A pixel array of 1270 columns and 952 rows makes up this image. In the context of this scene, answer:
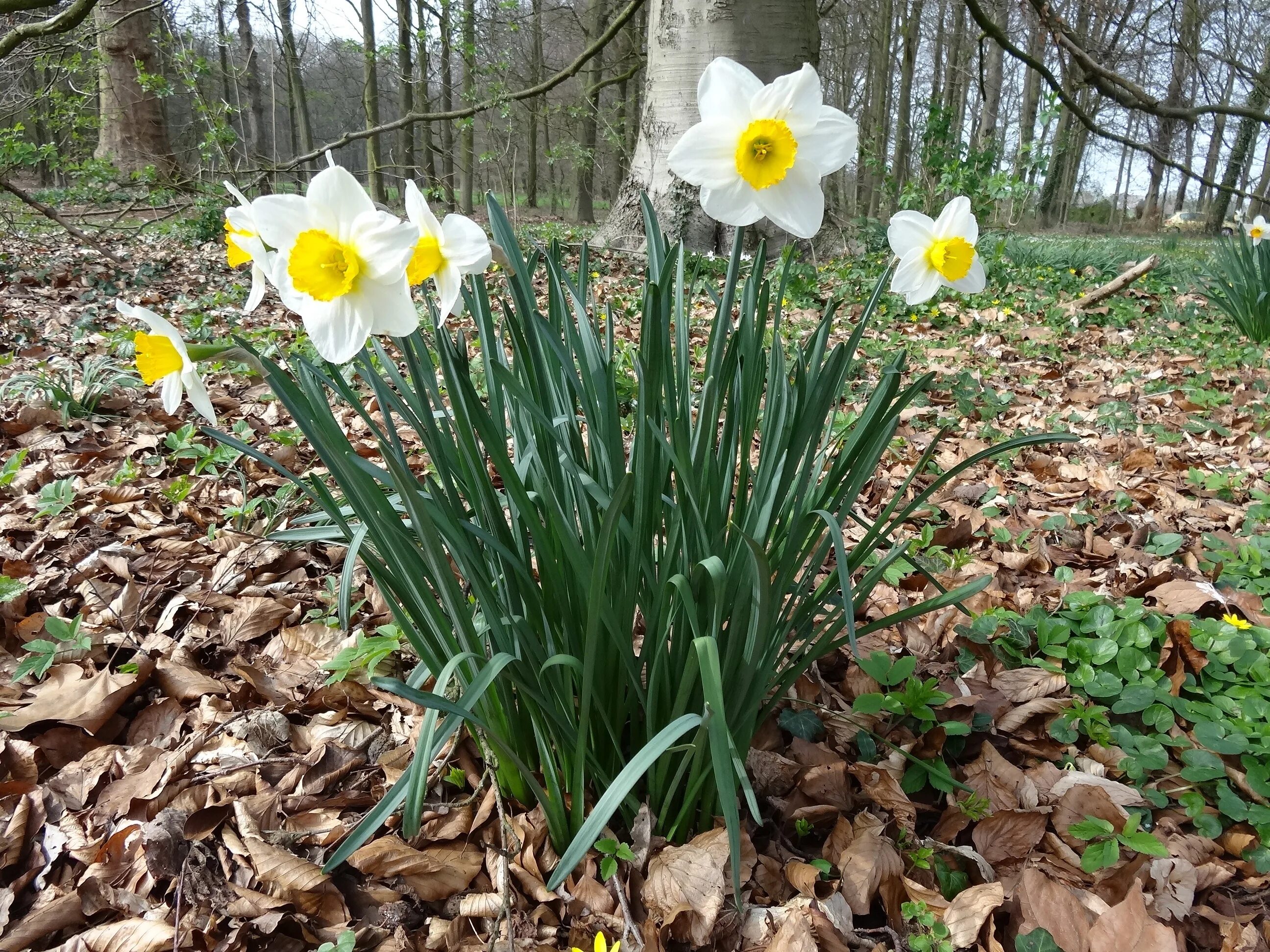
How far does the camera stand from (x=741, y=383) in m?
1.03

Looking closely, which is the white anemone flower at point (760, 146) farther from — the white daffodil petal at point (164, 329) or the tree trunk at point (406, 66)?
the tree trunk at point (406, 66)

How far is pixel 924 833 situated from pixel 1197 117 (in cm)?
485

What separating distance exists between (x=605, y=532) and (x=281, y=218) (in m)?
0.46

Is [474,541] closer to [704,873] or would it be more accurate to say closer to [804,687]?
[704,873]

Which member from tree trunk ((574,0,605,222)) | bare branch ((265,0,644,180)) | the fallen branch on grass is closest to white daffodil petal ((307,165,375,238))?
bare branch ((265,0,644,180))

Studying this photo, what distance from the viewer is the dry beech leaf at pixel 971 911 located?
3.43ft

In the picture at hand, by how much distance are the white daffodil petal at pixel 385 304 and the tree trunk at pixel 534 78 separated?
26.0 feet

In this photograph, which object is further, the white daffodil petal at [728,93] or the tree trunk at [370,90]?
the tree trunk at [370,90]

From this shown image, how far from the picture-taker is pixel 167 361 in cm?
87

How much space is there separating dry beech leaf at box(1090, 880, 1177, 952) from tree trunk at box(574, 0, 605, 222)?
23.5 ft

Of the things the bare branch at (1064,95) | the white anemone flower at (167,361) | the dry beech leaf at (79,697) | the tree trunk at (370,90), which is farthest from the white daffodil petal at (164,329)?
the tree trunk at (370,90)

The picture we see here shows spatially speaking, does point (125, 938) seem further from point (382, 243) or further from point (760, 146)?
point (760, 146)

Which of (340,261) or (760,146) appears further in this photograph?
(760,146)

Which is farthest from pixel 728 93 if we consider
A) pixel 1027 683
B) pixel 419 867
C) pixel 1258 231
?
pixel 1258 231
